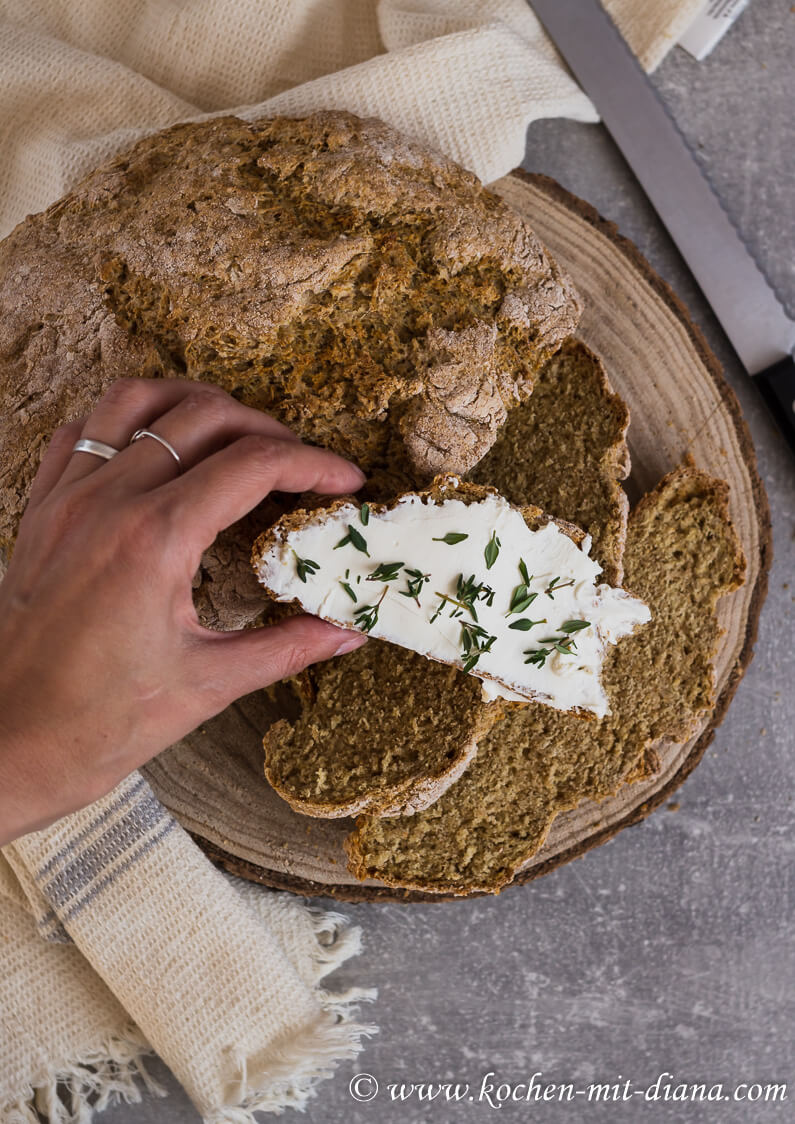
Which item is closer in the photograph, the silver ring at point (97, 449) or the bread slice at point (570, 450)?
the silver ring at point (97, 449)

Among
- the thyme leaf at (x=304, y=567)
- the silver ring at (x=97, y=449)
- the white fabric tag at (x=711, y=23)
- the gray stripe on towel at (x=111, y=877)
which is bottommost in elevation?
the gray stripe on towel at (x=111, y=877)

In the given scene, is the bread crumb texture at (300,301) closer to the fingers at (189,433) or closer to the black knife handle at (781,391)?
the fingers at (189,433)

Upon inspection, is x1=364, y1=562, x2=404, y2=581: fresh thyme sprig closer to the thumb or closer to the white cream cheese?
the white cream cheese

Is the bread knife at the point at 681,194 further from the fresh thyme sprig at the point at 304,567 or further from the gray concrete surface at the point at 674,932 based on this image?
the fresh thyme sprig at the point at 304,567

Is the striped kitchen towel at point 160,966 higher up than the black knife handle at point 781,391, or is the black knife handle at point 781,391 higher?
the black knife handle at point 781,391

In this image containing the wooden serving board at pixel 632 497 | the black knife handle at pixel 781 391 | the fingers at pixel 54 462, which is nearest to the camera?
the fingers at pixel 54 462

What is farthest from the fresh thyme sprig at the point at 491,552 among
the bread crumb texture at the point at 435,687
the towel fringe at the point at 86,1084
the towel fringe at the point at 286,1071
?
the towel fringe at the point at 86,1084

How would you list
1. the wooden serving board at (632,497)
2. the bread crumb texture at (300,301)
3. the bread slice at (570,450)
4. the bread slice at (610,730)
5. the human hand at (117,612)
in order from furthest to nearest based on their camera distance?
the wooden serving board at (632,497), the bread slice at (610,730), the bread slice at (570,450), the bread crumb texture at (300,301), the human hand at (117,612)
